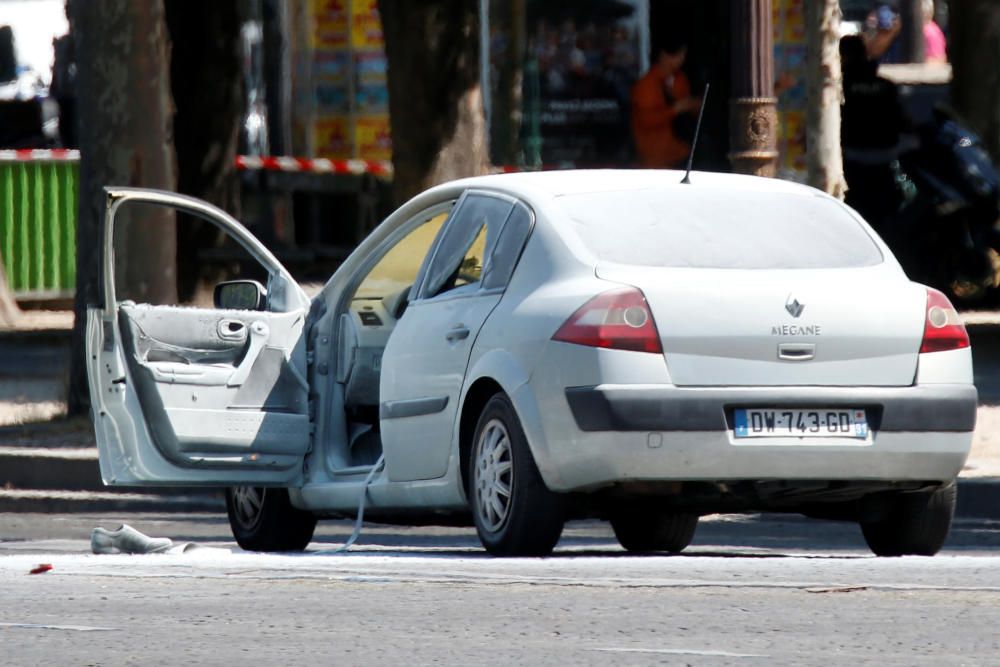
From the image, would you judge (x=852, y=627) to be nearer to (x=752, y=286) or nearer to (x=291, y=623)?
(x=291, y=623)

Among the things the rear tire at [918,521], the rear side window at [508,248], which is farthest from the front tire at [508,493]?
the rear tire at [918,521]

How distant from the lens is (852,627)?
260 inches

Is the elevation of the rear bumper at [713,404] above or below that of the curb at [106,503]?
above

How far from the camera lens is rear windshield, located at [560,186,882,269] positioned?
867 centimetres

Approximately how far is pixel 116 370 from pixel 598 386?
7.42ft

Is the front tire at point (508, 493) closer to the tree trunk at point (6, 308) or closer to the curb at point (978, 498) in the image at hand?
the curb at point (978, 498)

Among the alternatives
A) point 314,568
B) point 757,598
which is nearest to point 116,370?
point 314,568

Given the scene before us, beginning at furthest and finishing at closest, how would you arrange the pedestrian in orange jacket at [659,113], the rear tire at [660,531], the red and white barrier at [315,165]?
1. the red and white barrier at [315,165]
2. the pedestrian in orange jacket at [659,113]
3. the rear tire at [660,531]

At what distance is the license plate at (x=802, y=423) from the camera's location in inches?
330

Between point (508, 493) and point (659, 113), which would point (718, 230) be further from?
point (659, 113)

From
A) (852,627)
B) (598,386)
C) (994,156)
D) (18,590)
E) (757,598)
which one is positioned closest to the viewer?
(852,627)

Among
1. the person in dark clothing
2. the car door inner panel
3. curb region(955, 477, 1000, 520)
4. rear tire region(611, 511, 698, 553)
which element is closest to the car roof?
the car door inner panel

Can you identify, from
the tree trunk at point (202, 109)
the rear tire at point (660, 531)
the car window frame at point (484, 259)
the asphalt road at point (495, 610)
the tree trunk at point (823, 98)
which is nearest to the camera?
the asphalt road at point (495, 610)

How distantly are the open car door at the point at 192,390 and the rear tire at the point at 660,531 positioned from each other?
127 centimetres
